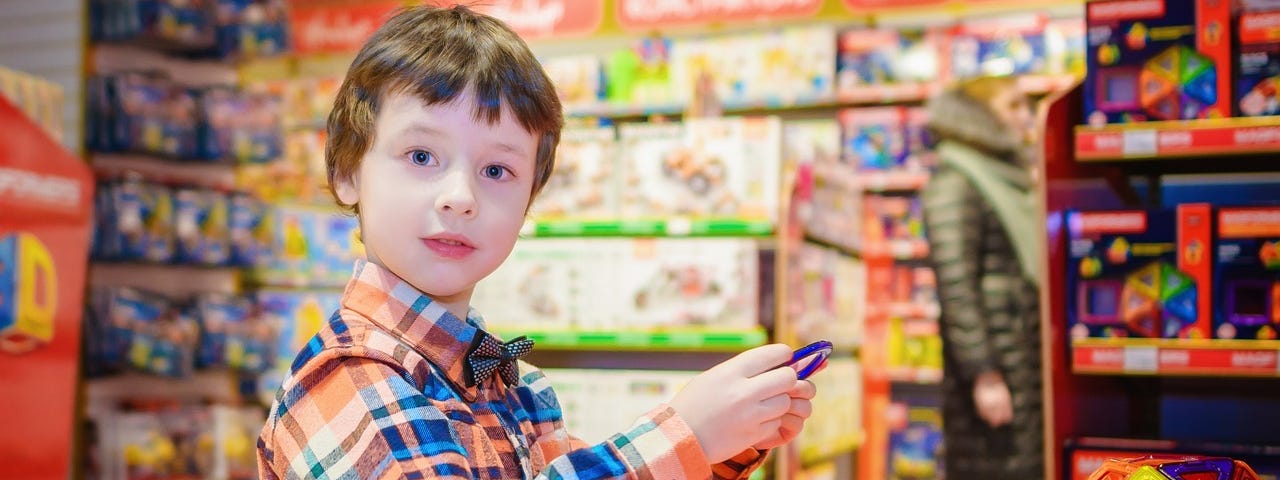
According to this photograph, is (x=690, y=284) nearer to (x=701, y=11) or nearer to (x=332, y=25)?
(x=701, y=11)

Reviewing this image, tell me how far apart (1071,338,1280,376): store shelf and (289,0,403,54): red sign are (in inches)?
269

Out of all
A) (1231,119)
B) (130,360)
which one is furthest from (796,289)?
(130,360)

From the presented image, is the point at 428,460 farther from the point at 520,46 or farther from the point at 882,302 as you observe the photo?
the point at 882,302

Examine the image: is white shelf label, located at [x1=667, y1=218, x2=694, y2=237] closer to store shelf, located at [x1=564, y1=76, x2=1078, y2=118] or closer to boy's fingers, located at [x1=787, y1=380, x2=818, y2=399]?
boy's fingers, located at [x1=787, y1=380, x2=818, y2=399]

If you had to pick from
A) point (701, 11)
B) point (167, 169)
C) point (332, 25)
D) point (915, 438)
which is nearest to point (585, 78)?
point (701, 11)

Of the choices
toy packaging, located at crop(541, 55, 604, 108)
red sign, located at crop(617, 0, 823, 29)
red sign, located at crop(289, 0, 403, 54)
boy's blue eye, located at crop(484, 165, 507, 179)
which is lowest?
boy's blue eye, located at crop(484, 165, 507, 179)

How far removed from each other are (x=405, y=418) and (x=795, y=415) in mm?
417

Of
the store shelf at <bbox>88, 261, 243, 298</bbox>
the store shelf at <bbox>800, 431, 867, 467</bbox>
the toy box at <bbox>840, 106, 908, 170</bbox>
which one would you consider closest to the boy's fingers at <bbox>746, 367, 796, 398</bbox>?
the store shelf at <bbox>800, 431, 867, 467</bbox>

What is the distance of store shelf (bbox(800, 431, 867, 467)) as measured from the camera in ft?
13.0

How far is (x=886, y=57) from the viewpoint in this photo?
Result: 21.7 ft

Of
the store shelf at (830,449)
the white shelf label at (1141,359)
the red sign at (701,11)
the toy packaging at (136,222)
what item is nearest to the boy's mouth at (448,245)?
the white shelf label at (1141,359)

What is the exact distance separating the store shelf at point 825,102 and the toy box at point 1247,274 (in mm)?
4034

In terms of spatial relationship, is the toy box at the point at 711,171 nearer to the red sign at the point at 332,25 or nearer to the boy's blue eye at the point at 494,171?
the boy's blue eye at the point at 494,171

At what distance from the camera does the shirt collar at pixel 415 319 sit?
126 cm
